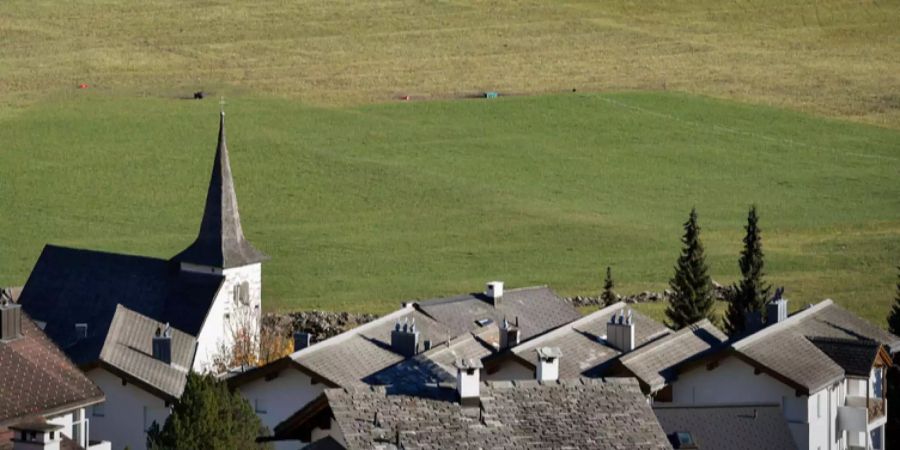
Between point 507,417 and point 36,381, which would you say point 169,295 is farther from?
point 507,417

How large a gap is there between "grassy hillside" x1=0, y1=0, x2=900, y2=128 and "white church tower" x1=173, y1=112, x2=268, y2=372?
43197mm

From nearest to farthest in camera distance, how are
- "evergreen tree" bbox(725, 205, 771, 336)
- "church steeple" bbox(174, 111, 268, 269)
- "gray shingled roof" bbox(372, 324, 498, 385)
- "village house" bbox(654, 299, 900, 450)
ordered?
"gray shingled roof" bbox(372, 324, 498, 385)
"village house" bbox(654, 299, 900, 450)
"evergreen tree" bbox(725, 205, 771, 336)
"church steeple" bbox(174, 111, 268, 269)

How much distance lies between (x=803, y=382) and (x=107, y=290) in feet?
135

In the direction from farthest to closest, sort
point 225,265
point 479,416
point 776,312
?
point 225,265
point 776,312
point 479,416

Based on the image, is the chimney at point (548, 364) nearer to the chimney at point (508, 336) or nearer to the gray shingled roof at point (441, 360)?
the gray shingled roof at point (441, 360)

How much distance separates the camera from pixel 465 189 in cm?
13712

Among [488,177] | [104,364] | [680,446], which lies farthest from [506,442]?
[488,177]

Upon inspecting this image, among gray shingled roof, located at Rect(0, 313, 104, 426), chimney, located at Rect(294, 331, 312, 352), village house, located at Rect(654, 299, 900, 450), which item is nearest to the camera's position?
gray shingled roof, located at Rect(0, 313, 104, 426)

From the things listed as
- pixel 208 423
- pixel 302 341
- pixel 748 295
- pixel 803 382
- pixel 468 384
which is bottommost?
pixel 208 423

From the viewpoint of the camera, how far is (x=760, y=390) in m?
69.4

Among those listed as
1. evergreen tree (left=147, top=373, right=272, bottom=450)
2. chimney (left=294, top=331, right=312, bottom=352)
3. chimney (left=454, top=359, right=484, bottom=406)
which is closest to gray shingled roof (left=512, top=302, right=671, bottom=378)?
evergreen tree (left=147, top=373, right=272, bottom=450)

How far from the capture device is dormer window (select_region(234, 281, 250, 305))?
10256 centimetres

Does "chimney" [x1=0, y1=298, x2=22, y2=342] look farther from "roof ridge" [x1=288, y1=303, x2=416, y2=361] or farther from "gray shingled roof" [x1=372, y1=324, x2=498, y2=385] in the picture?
"gray shingled roof" [x1=372, y1=324, x2=498, y2=385]

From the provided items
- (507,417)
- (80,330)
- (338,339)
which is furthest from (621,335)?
(80,330)
